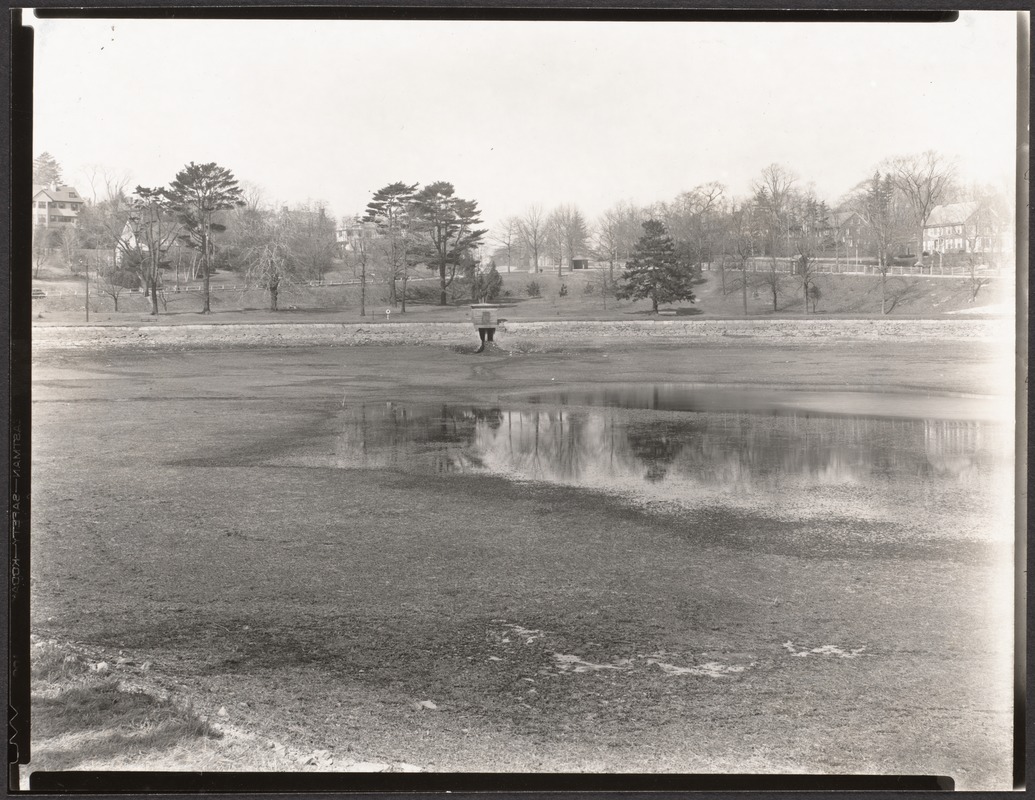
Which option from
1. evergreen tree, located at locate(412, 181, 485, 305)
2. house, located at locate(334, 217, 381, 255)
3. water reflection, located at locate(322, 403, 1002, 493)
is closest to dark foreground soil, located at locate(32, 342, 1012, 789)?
water reflection, located at locate(322, 403, 1002, 493)

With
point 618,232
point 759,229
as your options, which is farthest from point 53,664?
point 759,229

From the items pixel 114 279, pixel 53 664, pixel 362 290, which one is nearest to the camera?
pixel 53 664

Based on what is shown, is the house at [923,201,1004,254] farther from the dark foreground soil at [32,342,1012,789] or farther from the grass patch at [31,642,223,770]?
the grass patch at [31,642,223,770]

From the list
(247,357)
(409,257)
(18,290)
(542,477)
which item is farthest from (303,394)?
(18,290)

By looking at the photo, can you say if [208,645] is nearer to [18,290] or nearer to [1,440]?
[1,440]

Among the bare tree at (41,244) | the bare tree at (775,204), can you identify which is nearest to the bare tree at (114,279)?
the bare tree at (41,244)

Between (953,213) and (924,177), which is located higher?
(924,177)

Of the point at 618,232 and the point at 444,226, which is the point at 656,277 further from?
the point at 444,226
